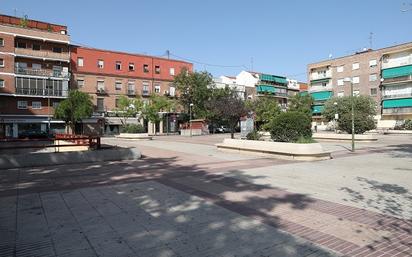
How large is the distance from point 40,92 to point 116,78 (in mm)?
11125

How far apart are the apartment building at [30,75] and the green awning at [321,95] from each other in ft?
156

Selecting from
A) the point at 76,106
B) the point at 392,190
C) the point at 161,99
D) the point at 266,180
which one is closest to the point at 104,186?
the point at 266,180

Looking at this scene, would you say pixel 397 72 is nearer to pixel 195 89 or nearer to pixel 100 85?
pixel 195 89

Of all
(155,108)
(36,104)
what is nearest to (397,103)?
(155,108)

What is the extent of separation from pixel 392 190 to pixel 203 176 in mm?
5016

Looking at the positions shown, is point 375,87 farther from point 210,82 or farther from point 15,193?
point 15,193

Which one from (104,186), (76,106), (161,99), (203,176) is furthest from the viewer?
(161,99)

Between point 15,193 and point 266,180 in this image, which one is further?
point 266,180

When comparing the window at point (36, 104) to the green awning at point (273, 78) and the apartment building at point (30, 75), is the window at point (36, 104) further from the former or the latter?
the green awning at point (273, 78)

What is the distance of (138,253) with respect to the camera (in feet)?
15.2

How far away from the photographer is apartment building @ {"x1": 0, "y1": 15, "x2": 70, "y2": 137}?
43.7 metres

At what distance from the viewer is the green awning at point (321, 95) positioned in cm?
7103

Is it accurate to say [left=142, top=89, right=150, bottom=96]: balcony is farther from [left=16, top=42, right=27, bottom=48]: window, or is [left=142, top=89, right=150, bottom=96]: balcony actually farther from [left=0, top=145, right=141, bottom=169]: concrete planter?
[left=0, top=145, right=141, bottom=169]: concrete planter

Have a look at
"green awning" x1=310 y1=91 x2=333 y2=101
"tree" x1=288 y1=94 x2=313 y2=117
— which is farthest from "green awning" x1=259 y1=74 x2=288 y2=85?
"tree" x1=288 y1=94 x2=313 y2=117
